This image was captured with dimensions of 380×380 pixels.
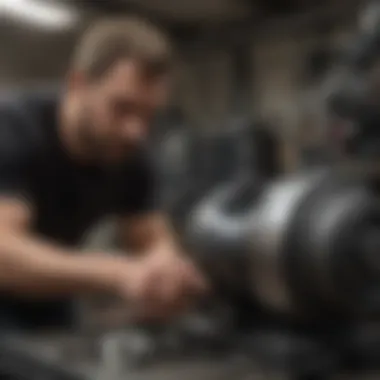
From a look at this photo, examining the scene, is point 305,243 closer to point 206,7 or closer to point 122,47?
point 122,47

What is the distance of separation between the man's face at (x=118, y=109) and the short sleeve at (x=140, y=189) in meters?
0.03

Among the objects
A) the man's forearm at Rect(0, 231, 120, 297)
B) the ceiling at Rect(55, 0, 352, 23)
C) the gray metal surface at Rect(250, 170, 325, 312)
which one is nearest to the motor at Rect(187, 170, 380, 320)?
the gray metal surface at Rect(250, 170, 325, 312)

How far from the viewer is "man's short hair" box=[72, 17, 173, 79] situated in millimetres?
829

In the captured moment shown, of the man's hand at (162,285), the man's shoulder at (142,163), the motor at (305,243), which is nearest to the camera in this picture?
the motor at (305,243)

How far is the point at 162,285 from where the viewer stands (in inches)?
30.4

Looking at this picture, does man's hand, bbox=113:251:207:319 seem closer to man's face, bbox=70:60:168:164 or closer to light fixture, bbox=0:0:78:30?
man's face, bbox=70:60:168:164

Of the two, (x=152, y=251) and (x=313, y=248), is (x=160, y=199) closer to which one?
(x=152, y=251)

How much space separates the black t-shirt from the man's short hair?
0.19ft

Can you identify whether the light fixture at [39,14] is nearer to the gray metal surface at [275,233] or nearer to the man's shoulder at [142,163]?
the man's shoulder at [142,163]

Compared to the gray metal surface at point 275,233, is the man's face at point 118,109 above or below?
above

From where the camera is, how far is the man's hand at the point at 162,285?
2.55 feet

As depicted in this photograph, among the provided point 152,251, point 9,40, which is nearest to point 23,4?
point 9,40

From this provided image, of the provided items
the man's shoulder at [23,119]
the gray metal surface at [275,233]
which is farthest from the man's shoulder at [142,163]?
the gray metal surface at [275,233]

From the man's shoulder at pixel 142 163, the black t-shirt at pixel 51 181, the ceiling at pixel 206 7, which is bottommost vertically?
the black t-shirt at pixel 51 181
